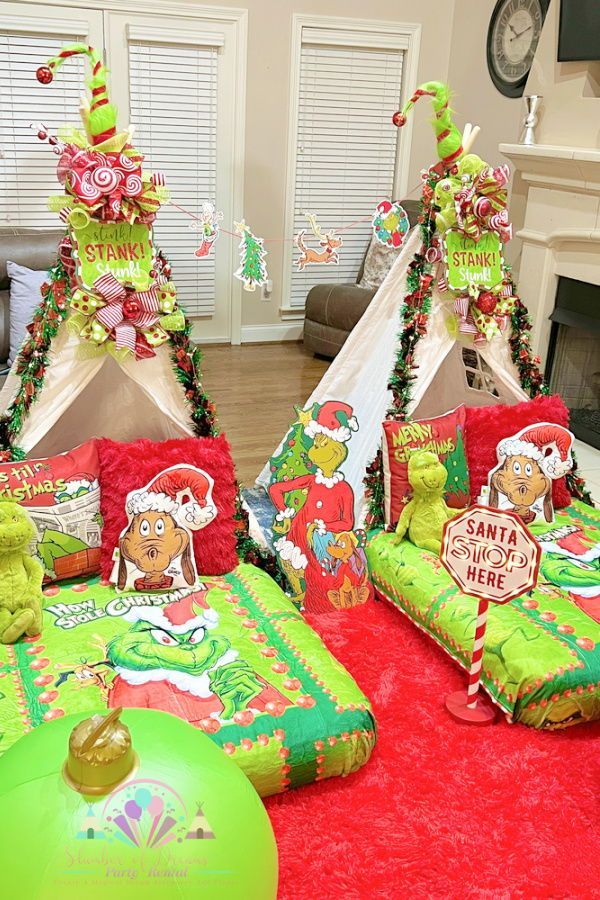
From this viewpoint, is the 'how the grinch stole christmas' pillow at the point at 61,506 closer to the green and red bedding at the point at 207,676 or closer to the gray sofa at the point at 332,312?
the green and red bedding at the point at 207,676

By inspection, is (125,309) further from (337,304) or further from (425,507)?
(337,304)

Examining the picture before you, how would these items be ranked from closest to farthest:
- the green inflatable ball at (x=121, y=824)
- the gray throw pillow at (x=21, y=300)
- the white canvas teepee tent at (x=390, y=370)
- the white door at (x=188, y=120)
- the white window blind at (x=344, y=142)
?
1. the green inflatable ball at (x=121, y=824)
2. the white canvas teepee tent at (x=390, y=370)
3. the gray throw pillow at (x=21, y=300)
4. the white door at (x=188, y=120)
5. the white window blind at (x=344, y=142)

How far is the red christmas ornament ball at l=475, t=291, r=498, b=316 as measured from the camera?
10.7 feet

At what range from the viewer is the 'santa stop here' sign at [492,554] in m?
2.24

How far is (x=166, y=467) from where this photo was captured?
269cm

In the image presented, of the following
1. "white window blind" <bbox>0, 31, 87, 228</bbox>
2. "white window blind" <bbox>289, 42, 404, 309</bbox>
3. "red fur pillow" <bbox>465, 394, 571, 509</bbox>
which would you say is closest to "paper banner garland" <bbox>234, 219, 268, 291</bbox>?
"red fur pillow" <bbox>465, 394, 571, 509</bbox>

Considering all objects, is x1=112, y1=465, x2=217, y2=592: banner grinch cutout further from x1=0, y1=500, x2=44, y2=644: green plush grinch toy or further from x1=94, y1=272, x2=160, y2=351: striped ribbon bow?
x1=94, y1=272, x2=160, y2=351: striped ribbon bow

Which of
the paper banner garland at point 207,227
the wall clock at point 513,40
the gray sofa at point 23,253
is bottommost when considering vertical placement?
the gray sofa at point 23,253

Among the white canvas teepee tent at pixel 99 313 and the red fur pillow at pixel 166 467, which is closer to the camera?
the white canvas teepee tent at pixel 99 313

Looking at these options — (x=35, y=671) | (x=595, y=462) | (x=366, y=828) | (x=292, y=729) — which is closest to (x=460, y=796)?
(x=366, y=828)

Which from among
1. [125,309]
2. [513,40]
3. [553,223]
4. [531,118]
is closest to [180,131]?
[513,40]

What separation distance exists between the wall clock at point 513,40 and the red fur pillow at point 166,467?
415 centimetres

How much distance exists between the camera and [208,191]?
250 inches

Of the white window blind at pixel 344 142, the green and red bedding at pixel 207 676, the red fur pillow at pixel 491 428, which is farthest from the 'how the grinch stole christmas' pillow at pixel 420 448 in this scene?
the white window blind at pixel 344 142
